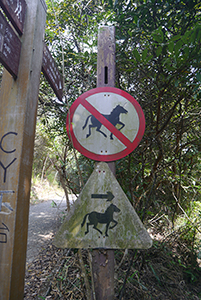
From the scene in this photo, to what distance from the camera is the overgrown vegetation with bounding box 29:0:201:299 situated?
6.72 feet

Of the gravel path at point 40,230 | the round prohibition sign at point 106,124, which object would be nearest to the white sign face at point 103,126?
the round prohibition sign at point 106,124

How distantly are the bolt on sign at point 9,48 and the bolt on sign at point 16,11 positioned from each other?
0.06 m

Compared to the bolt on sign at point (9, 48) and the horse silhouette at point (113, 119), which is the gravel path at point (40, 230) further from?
the bolt on sign at point (9, 48)

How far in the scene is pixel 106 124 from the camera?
1.48 metres

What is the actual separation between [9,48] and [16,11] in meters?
0.29

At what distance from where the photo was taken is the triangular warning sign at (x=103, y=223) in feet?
4.29

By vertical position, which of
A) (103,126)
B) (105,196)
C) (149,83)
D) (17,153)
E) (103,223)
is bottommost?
(103,223)

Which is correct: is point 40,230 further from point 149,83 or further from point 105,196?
point 149,83

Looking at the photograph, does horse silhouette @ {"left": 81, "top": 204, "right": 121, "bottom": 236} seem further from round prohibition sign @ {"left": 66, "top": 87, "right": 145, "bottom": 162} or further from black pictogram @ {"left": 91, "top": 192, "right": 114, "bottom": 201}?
round prohibition sign @ {"left": 66, "top": 87, "right": 145, "bottom": 162}

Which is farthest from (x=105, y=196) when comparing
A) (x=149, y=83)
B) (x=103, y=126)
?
(x=149, y=83)

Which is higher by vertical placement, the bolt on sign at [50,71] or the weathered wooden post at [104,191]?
the bolt on sign at [50,71]

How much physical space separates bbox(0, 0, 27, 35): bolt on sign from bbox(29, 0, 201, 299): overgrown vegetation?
1.60 feet

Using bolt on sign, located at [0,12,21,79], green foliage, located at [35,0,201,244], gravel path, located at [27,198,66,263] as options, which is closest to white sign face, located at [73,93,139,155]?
green foliage, located at [35,0,201,244]

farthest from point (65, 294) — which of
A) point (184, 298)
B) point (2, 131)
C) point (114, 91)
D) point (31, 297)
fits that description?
point (114, 91)
